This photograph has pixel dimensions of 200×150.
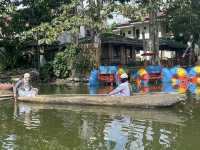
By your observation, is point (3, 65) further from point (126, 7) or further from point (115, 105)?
point (115, 105)

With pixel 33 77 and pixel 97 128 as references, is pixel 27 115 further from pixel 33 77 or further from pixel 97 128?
pixel 33 77

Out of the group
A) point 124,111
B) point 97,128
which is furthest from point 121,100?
point 97,128

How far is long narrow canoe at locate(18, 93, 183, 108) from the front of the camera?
1709 cm

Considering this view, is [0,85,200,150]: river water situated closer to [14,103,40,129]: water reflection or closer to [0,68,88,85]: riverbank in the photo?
[14,103,40,129]: water reflection

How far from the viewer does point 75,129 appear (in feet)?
45.3

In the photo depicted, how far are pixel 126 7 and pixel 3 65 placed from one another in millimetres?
13202

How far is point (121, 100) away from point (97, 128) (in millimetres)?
4052

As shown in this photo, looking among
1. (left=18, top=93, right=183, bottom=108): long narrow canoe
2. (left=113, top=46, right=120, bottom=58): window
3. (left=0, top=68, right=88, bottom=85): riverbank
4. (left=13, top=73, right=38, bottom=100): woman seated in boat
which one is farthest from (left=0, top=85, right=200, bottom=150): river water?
(left=113, top=46, right=120, bottom=58): window

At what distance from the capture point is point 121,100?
1783cm

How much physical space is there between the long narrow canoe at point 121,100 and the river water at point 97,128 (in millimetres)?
255

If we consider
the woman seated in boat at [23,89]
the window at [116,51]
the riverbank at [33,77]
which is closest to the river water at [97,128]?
the woman seated in boat at [23,89]

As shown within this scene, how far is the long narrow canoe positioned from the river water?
0.84 ft

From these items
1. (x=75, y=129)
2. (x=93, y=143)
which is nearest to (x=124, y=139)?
(x=93, y=143)

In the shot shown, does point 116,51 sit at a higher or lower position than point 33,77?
higher
